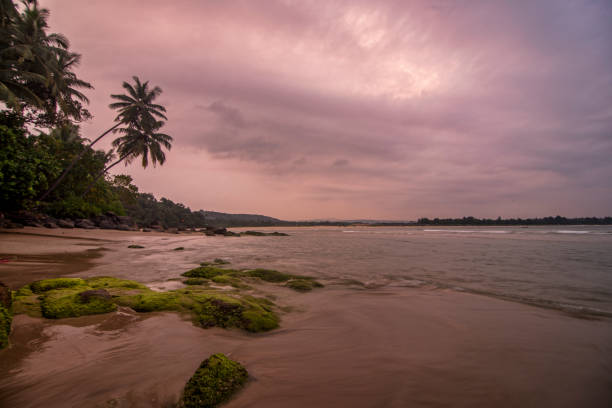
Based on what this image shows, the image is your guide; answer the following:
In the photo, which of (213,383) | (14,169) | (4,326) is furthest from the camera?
(14,169)

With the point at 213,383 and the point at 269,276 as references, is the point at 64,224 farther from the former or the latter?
the point at 213,383

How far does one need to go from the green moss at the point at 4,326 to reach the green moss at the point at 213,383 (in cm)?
201

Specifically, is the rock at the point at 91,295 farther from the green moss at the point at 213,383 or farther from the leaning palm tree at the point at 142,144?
the leaning palm tree at the point at 142,144

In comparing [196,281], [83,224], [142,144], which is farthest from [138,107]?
[196,281]

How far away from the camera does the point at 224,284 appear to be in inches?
237

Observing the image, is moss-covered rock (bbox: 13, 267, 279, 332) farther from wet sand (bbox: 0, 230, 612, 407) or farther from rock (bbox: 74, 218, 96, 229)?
rock (bbox: 74, 218, 96, 229)

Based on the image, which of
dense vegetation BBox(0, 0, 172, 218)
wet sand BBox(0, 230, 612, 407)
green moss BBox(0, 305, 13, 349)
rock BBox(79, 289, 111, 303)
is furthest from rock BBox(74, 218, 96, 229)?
green moss BBox(0, 305, 13, 349)

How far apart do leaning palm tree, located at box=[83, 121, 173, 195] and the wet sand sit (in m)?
31.1

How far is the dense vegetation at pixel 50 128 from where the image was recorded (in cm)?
1482

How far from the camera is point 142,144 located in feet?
95.9

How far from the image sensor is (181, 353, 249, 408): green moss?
6.23ft

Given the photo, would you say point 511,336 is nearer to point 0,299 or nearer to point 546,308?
point 546,308

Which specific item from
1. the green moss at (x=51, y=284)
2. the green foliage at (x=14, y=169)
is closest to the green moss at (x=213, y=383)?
the green moss at (x=51, y=284)

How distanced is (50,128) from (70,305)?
31585 mm
